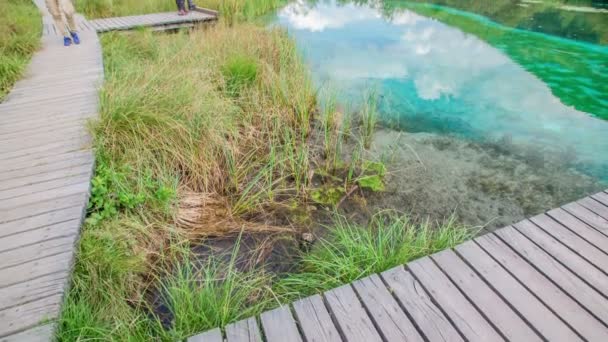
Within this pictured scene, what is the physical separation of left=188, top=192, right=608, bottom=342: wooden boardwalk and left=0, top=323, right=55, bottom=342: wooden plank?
25.2 inches

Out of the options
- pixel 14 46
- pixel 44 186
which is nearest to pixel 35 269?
pixel 44 186

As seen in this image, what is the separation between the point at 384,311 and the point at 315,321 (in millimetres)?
341

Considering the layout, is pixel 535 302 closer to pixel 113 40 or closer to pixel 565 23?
pixel 113 40

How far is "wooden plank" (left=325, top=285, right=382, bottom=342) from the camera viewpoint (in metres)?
1.44

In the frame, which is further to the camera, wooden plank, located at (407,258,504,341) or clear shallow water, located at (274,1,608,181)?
clear shallow water, located at (274,1,608,181)

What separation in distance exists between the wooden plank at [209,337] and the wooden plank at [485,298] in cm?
122

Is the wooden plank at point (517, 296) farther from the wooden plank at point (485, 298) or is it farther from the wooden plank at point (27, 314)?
the wooden plank at point (27, 314)

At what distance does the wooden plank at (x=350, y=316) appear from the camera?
1.44 meters

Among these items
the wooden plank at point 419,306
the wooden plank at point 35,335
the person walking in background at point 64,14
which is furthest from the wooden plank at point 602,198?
the person walking in background at point 64,14

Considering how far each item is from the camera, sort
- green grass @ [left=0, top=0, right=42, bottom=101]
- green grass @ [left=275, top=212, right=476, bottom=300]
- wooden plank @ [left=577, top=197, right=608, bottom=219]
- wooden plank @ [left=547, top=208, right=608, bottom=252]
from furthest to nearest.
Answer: green grass @ [left=0, top=0, right=42, bottom=101], wooden plank @ [left=577, top=197, right=608, bottom=219], green grass @ [left=275, top=212, right=476, bottom=300], wooden plank @ [left=547, top=208, right=608, bottom=252]

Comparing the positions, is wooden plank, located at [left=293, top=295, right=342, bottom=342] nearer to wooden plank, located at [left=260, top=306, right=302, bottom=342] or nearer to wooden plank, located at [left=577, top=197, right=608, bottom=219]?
wooden plank, located at [left=260, top=306, right=302, bottom=342]

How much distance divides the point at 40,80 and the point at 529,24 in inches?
491

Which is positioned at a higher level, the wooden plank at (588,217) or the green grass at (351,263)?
the wooden plank at (588,217)

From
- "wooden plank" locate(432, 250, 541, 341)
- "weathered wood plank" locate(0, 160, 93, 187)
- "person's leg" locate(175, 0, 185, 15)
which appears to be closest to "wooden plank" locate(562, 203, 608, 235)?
"wooden plank" locate(432, 250, 541, 341)
